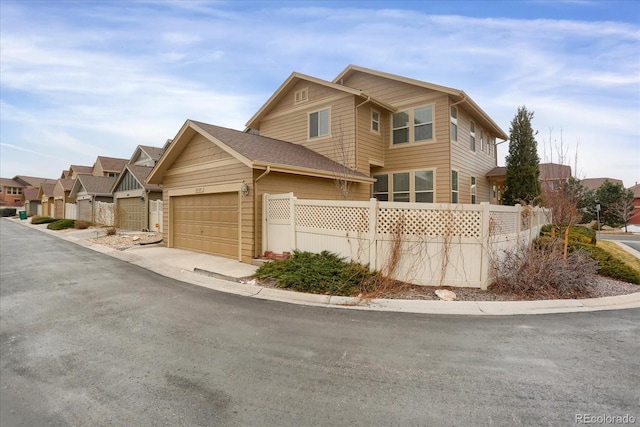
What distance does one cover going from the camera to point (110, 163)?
37.4 meters

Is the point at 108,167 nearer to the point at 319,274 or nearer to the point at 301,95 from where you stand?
the point at 301,95

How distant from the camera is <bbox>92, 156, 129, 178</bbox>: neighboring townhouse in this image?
35903 mm

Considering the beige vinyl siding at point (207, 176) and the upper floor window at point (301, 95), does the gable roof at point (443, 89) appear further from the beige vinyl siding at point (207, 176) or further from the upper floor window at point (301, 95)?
the beige vinyl siding at point (207, 176)

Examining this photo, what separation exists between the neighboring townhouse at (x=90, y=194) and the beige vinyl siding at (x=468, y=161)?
27.6m

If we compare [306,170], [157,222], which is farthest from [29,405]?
[157,222]

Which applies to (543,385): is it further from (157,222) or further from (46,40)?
(157,222)

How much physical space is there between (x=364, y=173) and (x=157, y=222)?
1418 centimetres

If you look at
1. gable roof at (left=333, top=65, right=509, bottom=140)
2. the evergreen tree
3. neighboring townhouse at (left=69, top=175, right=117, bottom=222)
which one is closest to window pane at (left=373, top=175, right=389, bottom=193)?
gable roof at (left=333, top=65, right=509, bottom=140)

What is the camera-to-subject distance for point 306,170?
33.6 ft

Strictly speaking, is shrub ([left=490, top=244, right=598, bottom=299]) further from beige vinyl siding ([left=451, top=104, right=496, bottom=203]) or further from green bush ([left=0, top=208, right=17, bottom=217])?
green bush ([left=0, top=208, right=17, bottom=217])

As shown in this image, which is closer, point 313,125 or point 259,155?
point 259,155

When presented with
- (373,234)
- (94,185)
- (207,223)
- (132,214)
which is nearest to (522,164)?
(373,234)

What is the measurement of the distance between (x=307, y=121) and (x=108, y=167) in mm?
33337

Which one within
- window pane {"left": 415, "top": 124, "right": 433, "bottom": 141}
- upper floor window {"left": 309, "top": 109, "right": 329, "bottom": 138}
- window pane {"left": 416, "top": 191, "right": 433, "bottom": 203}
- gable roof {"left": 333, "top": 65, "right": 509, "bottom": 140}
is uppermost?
gable roof {"left": 333, "top": 65, "right": 509, "bottom": 140}
